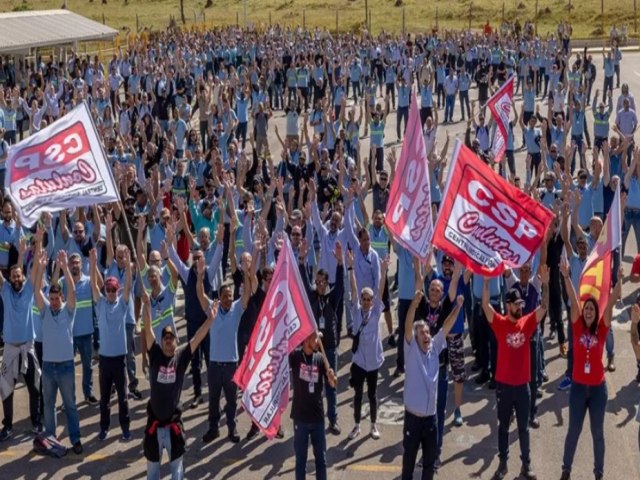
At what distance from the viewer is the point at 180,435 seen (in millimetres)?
8992

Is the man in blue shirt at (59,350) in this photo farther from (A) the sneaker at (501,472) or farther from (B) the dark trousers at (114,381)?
(A) the sneaker at (501,472)

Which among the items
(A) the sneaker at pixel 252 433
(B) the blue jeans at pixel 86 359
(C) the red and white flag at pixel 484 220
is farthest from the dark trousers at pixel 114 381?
(C) the red and white flag at pixel 484 220

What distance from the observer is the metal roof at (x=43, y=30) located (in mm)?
37562

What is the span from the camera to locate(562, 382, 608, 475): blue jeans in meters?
9.23

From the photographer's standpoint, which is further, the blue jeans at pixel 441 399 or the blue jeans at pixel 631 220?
the blue jeans at pixel 631 220

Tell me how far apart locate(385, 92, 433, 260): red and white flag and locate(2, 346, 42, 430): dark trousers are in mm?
4071

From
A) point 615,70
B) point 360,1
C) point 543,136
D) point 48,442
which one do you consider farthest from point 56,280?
point 360,1

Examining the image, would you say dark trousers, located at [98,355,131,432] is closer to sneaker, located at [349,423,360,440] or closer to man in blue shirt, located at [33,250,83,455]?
man in blue shirt, located at [33,250,83,455]

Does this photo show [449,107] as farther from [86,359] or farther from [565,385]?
[86,359]

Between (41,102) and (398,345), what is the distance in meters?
17.0

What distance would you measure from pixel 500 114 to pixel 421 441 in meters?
9.58

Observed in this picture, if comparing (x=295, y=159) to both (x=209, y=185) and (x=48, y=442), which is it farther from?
(x=48, y=442)

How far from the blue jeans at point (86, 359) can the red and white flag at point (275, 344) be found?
3.04m

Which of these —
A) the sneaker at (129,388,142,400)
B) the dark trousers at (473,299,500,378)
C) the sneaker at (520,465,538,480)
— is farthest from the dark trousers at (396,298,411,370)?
the sneaker at (129,388,142,400)
